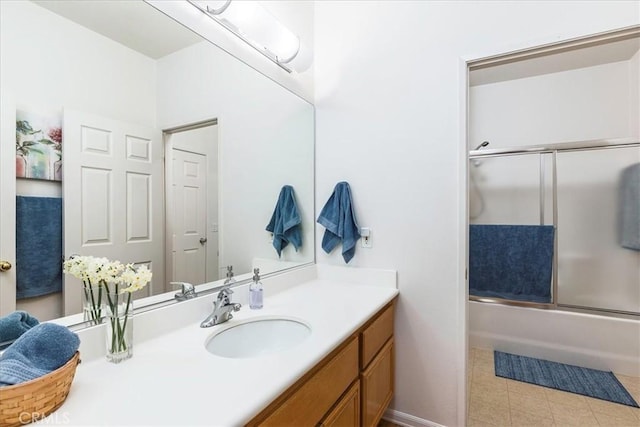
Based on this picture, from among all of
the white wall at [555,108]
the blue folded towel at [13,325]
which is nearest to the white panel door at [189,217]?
the blue folded towel at [13,325]

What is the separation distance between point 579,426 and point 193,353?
7.03ft

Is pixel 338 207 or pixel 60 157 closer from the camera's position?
pixel 60 157

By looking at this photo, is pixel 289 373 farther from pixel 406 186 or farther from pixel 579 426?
pixel 579 426

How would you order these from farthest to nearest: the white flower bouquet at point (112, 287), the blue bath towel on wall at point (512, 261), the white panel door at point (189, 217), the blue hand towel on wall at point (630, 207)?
the blue bath towel on wall at point (512, 261), the blue hand towel on wall at point (630, 207), the white panel door at point (189, 217), the white flower bouquet at point (112, 287)

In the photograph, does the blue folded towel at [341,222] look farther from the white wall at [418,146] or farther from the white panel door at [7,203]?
the white panel door at [7,203]

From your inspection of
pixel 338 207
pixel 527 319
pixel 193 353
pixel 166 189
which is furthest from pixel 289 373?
pixel 527 319

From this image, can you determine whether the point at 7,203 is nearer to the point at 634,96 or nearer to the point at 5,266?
the point at 5,266

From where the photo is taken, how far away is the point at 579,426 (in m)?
1.69

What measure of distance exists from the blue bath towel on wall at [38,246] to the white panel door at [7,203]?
0.01m

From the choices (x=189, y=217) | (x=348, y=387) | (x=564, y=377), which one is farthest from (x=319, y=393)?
(x=564, y=377)

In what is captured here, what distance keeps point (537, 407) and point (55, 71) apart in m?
2.83

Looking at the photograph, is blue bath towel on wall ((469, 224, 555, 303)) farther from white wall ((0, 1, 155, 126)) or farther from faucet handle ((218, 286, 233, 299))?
white wall ((0, 1, 155, 126))

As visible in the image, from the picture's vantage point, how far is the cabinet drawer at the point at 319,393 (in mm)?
794

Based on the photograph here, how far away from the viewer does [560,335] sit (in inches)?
92.7
